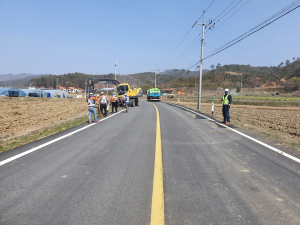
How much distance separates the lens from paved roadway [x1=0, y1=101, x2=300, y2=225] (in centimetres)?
312

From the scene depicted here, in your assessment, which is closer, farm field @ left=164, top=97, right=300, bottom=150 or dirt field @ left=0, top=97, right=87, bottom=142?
farm field @ left=164, top=97, right=300, bottom=150

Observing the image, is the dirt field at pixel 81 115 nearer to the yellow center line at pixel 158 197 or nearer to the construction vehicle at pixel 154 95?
the yellow center line at pixel 158 197

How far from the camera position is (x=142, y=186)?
13.4 feet

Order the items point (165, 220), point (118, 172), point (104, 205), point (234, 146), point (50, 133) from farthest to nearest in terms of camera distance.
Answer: point (50, 133)
point (234, 146)
point (118, 172)
point (104, 205)
point (165, 220)

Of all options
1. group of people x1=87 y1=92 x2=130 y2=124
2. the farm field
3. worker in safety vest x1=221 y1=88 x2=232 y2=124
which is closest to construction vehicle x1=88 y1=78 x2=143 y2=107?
group of people x1=87 y1=92 x2=130 y2=124

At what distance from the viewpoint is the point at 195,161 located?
554cm

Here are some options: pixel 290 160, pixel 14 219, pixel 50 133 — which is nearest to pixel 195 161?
pixel 290 160

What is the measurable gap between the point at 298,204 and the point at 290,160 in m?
2.54

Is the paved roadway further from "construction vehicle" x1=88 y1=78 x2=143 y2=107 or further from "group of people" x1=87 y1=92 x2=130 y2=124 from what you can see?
"construction vehicle" x1=88 y1=78 x2=143 y2=107

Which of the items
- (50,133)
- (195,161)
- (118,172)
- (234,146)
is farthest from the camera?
(50,133)

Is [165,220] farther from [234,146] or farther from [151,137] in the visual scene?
[151,137]

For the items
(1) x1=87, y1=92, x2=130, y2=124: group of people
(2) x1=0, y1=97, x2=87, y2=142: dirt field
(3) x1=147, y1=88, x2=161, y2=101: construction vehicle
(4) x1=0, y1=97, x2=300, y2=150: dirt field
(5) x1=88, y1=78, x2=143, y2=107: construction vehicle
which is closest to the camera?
(4) x1=0, y1=97, x2=300, y2=150: dirt field

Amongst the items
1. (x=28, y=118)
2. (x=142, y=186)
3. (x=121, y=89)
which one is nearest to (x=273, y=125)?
(x=142, y=186)

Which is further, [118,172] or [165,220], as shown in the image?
[118,172]
